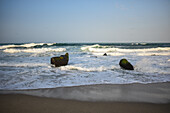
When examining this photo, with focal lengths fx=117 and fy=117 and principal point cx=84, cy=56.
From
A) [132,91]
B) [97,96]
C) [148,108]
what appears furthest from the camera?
[132,91]

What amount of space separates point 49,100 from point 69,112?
685 mm

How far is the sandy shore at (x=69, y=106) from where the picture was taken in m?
2.03

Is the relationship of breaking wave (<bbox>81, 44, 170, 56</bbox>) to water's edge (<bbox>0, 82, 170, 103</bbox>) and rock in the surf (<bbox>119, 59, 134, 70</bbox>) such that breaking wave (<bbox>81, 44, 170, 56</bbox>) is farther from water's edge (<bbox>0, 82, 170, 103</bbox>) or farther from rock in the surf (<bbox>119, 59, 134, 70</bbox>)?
water's edge (<bbox>0, 82, 170, 103</bbox>)

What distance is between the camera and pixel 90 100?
248 cm

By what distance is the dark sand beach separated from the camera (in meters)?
2.08

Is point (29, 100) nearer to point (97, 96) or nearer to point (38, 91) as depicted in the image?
point (38, 91)

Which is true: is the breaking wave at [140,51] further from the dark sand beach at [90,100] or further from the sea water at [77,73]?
the dark sand beach at [90,100]

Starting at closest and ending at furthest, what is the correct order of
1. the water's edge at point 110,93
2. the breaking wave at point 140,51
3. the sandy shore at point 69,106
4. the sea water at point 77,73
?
the sandy shore at point 69,106 < the water's edge at point 110,93 < the sea water at point 77,73 < the breaking wave at point 140,51

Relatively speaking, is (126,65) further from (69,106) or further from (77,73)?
(69,106)

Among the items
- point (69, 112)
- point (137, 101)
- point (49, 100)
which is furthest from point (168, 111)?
point (49, 100)

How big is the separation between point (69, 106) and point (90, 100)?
499 millimetres

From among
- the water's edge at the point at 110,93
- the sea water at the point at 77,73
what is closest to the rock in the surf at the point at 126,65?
the sea water at the point at 77,73

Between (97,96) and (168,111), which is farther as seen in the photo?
(97,96)

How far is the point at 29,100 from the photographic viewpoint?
2.44 meters
